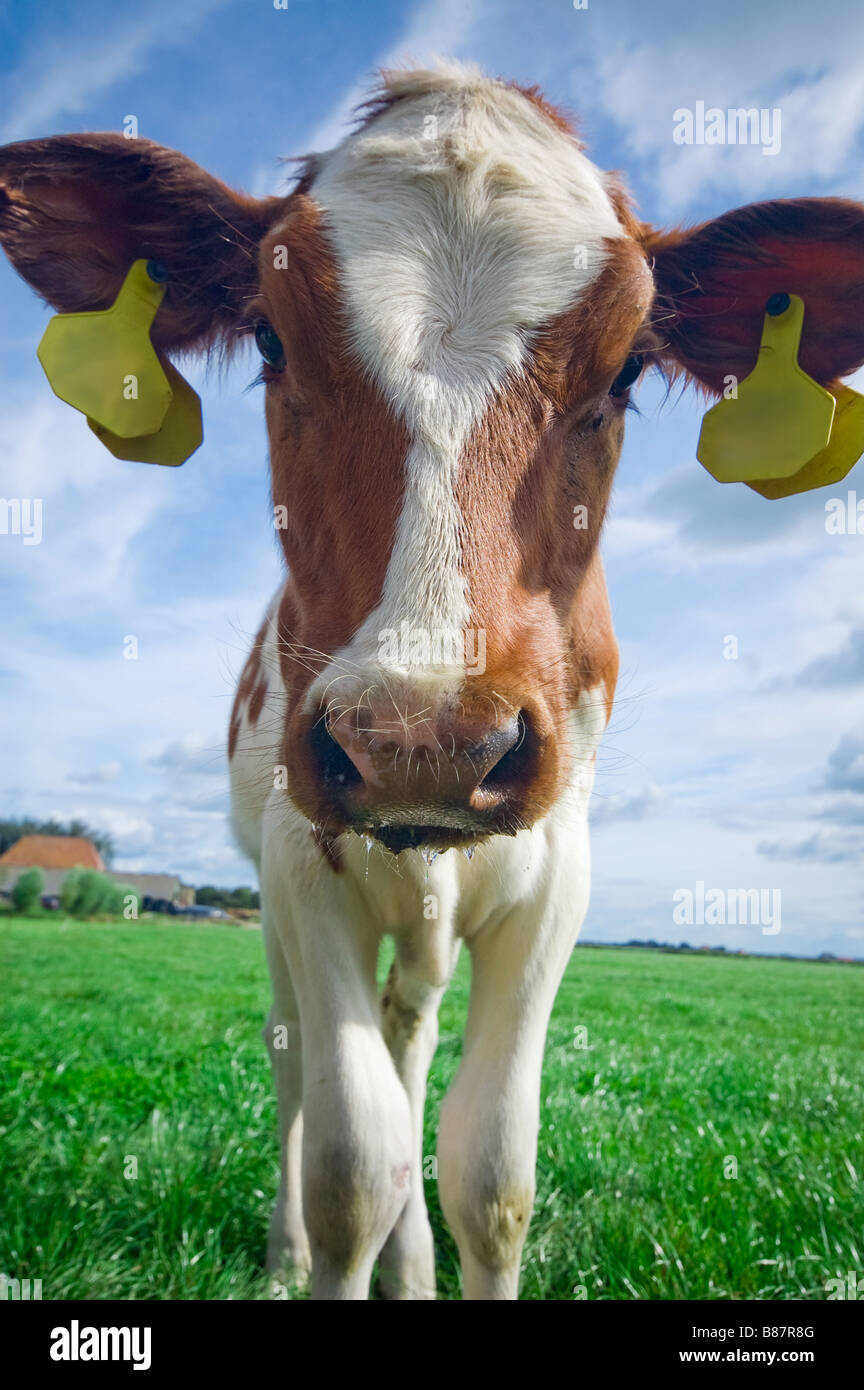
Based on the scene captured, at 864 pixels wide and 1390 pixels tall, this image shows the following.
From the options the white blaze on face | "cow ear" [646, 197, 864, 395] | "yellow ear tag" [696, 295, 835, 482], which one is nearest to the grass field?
"yellow ear tag" [696, 295, 835, 482]

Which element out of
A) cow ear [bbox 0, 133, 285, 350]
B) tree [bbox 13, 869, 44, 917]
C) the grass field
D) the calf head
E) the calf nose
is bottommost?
the grass field

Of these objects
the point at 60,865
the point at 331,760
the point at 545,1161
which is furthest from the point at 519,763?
the point at 60,865

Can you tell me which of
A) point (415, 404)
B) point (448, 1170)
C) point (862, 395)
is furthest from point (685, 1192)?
point (415, 404)

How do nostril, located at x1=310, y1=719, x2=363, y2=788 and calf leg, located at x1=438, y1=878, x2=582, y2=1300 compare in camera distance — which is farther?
calf leg, located at x1=438, y1=878, x2=582, y2=1300

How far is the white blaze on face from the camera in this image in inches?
73.6

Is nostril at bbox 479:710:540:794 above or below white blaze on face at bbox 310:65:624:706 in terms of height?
below

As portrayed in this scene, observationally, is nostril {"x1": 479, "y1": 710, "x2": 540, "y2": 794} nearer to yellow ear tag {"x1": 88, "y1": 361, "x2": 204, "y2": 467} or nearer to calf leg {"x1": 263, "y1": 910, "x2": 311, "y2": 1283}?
calf leg {"x1": 263, "y1": 910, "x2": 311, "y2": 1283}

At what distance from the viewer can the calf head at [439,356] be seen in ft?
5.93

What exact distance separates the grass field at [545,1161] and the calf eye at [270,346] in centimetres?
259

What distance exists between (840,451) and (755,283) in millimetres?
596

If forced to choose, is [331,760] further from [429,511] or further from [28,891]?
[28,891]

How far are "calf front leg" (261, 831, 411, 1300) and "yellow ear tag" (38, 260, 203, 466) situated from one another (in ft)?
4.83

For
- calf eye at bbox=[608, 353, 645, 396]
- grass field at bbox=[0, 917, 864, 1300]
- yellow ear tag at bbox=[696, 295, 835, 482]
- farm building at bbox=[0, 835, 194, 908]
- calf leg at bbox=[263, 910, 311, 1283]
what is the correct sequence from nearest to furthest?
1. calf eye at bbox=[608, 353, 645, 396]
2. yellow ear tag at bbox=[696, 295, 835, 482]
3. grass field at bbox=[0, 917, 864, 1300]
4. calf leg at bbox=[263, 910, 311, 1283]
5. farm building at bbox=[0, 835, 194, 908]

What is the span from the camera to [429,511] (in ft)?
6.27
